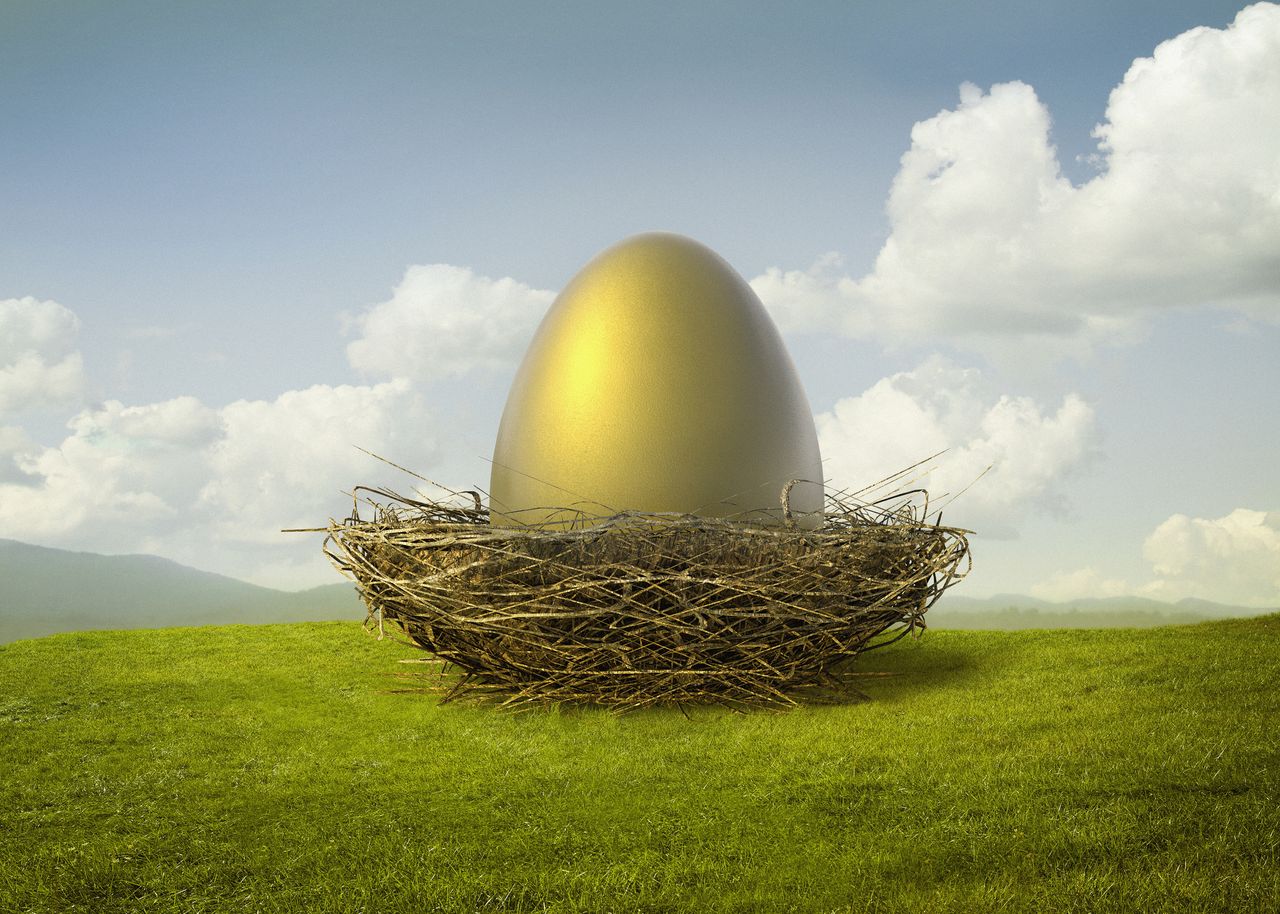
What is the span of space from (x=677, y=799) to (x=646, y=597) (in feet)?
3.76

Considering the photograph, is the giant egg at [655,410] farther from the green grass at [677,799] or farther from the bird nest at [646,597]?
the green grass at [677,799]

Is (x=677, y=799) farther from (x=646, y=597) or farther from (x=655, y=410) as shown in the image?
(x=655, y=410)

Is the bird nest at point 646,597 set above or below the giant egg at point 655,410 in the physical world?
below

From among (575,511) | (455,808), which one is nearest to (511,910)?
(455,808)

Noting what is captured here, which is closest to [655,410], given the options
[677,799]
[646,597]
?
[646,597]

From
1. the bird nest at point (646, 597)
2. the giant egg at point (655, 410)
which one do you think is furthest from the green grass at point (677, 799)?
Result: the giant egg at point (655, 410)

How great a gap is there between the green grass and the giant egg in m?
1.10

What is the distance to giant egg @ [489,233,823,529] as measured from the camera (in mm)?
4809

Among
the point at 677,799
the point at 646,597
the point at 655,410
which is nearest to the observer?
the point at 677,799

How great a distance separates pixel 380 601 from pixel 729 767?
2063mm

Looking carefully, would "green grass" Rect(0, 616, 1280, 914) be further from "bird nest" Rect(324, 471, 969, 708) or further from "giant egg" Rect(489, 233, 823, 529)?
"giant egg" Rect(489, 233, 823, 529)

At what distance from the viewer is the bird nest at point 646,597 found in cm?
431

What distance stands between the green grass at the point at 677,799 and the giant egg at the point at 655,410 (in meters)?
1.10

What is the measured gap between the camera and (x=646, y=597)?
4328 mm
